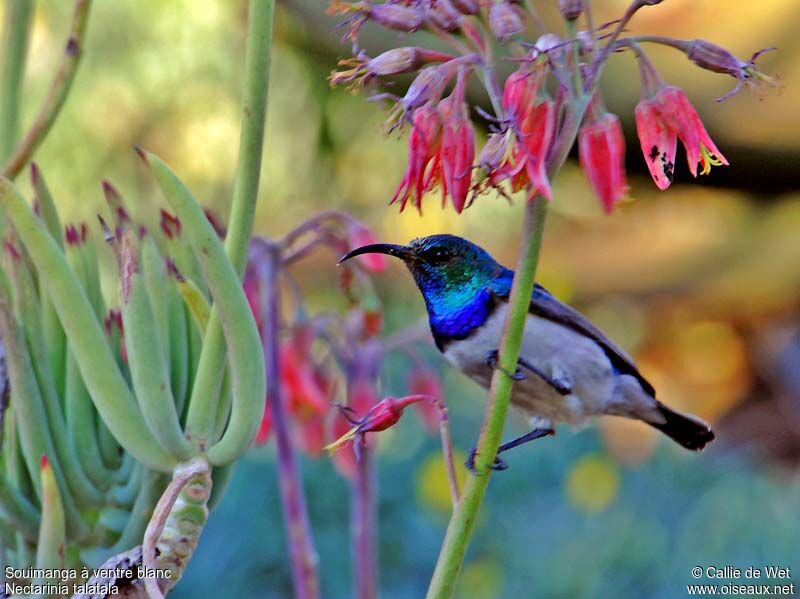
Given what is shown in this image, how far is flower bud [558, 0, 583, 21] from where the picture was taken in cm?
70

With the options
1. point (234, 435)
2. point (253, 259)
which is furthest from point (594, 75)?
point (253, 259)

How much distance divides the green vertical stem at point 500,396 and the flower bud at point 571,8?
0.18 ft

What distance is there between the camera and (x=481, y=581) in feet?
8.82

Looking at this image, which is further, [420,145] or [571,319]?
[571,319]

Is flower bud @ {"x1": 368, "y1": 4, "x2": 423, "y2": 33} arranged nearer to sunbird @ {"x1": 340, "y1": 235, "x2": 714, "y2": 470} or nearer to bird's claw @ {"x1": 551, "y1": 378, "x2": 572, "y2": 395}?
sunbird @ {"x1": 340, "y1": 235, "x2": 714, "y2": 470}

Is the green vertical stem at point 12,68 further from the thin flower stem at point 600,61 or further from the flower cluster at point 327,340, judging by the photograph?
the thin flower stem at point 600,61

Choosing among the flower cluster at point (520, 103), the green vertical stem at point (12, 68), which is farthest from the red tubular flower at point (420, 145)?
the green vertical stem at point (12, 68)

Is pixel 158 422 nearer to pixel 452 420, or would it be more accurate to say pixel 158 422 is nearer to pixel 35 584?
pixel 35 584

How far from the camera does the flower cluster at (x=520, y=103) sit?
0.70 metres

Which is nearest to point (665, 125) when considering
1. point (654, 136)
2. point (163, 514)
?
point (654, 136)

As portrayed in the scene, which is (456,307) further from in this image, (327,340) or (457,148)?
(457,148)

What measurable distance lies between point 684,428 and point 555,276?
2451mm

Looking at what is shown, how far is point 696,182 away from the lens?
4738 mm

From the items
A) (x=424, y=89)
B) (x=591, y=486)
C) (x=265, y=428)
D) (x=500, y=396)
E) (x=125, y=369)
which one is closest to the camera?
(x=500, y=396)
